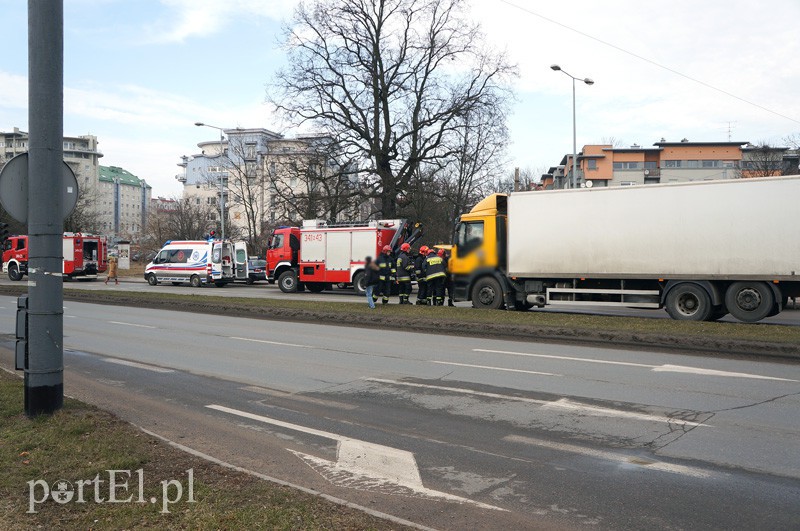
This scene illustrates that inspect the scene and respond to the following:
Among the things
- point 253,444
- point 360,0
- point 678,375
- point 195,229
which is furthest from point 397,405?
point 195,229

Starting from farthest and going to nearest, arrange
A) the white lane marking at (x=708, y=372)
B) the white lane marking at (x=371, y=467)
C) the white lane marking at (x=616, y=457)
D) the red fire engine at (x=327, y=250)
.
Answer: the red fire engine at (x=327, y=250) < the white lane marking at (x=708, y=372) < the white lane marking at (x=616, y=457) < the white lane marking at (x=371, y=467)

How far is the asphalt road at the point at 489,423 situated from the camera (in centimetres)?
475

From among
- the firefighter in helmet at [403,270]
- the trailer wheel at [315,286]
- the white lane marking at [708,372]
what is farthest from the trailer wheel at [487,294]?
the trailer wheel at [315,286]

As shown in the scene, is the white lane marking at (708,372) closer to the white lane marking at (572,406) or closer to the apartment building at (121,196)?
the white lane marking at (572,406)

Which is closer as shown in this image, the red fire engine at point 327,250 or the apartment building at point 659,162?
the red fire engine at point 327,250

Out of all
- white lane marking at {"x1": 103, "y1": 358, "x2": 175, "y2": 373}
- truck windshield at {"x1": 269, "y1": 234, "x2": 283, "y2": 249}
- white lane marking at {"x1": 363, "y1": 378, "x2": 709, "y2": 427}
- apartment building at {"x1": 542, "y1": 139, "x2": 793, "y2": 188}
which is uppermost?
apartment building at {"x1": 542, "y1": 139, "x2": 793, "y2": 188}

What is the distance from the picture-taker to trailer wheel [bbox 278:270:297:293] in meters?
30.8

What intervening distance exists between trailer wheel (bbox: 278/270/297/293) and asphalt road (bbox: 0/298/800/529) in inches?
706

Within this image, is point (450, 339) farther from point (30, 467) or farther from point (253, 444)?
point (30, 467)

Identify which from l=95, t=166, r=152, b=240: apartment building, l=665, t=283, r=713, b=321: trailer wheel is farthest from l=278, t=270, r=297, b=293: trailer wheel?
l=95, t=166, r=152, b=240: apartment building

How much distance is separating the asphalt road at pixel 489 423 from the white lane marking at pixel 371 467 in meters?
0.02

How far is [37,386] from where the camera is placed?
6.48 metres

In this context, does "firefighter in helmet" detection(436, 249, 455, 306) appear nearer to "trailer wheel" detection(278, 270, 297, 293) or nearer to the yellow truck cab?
the yellow truck cab

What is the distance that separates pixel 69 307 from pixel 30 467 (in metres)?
18.8
